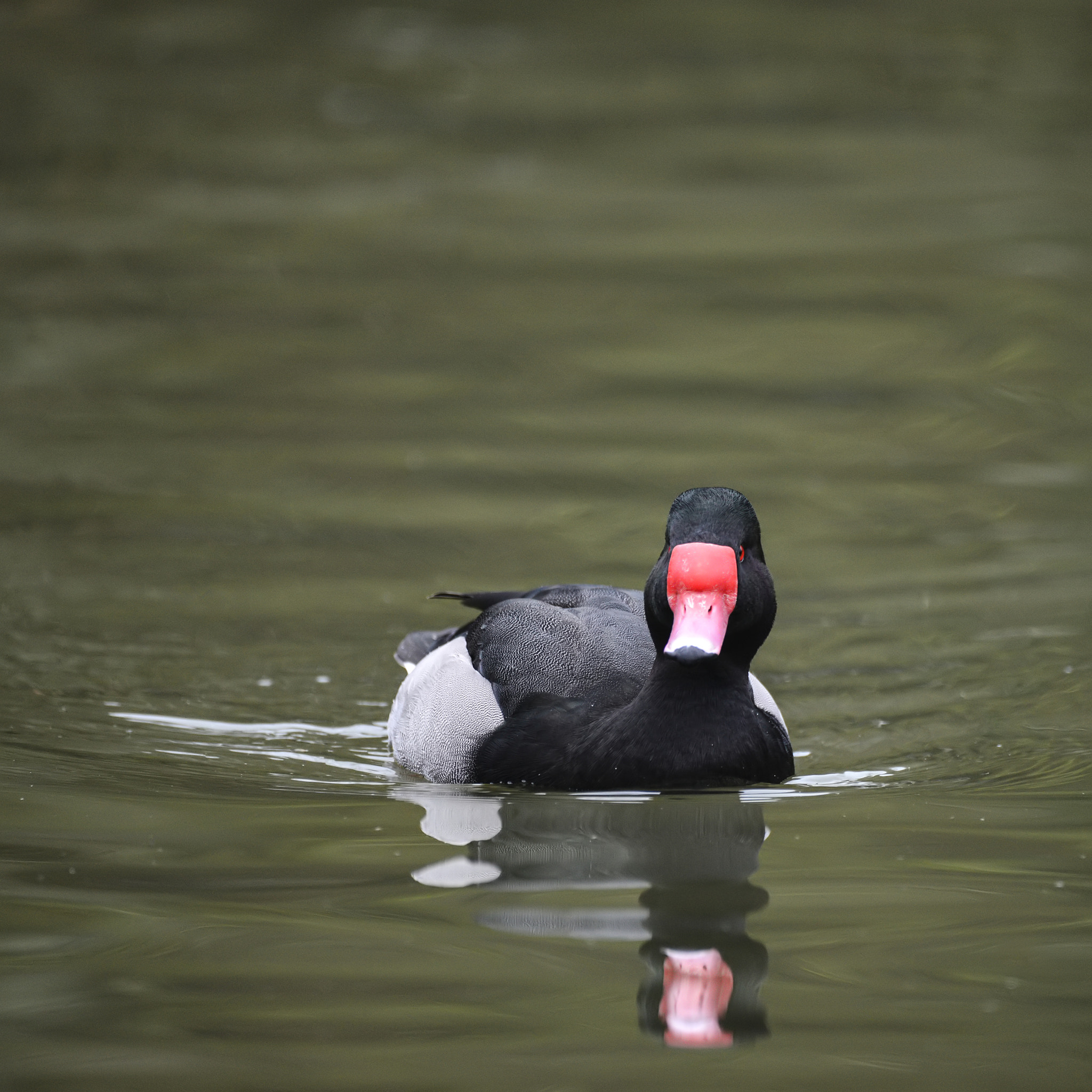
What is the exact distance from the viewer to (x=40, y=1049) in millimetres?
4344

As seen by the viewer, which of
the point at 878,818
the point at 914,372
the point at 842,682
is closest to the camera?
the point at 878,818

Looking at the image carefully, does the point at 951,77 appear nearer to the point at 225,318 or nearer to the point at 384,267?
the point at 384,267

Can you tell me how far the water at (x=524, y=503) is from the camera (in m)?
4.76

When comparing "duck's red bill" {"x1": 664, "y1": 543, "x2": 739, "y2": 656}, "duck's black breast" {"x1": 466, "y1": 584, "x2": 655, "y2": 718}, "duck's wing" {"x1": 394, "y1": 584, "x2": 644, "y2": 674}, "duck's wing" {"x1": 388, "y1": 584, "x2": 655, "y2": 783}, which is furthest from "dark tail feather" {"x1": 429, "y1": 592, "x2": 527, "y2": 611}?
"duck's red bill" {"x1": 664, "y1": 543, "x2": 739, "y2": 656}

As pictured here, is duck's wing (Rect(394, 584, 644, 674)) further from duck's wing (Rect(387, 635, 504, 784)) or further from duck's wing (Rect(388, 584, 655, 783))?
duck's wing (Rect(387, 635, 504, 784))

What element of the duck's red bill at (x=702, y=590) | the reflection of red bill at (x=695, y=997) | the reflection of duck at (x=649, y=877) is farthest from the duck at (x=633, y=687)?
the reflection of red bill at (x=695, y=997)

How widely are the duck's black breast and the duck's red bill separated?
0.78 m

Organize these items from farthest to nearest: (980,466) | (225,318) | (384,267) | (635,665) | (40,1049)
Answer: (384,267) < (225,318) < (980,466) < (635,665) < (40,1049)

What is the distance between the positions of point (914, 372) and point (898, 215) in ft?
13.5

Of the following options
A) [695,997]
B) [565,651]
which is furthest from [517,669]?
[695,997]

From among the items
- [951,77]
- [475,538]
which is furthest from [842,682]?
[951,77]

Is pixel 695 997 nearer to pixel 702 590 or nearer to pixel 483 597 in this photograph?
pixel 702 590

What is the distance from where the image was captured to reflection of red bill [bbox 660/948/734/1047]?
4.44 meters

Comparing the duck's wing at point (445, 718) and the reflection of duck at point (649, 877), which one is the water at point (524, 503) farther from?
the duck's wing at point (445, 718)
